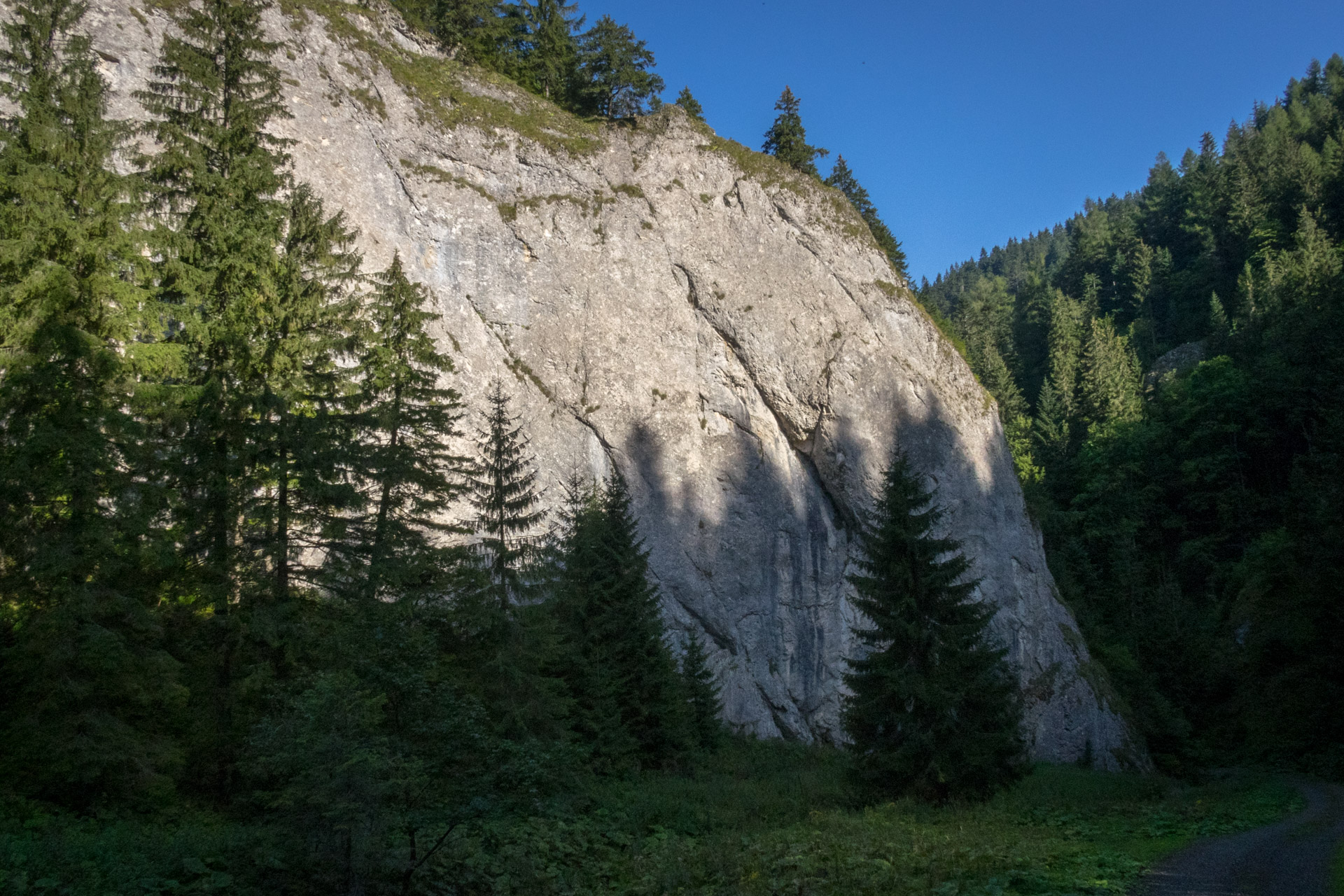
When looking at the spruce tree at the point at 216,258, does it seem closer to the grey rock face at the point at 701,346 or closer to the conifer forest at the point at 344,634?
the conifer forest at the point at 344,634

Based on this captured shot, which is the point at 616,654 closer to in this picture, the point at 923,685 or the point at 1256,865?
the point at 923,685

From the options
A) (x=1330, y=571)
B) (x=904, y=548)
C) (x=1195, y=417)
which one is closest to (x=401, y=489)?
(x=904, y=548)

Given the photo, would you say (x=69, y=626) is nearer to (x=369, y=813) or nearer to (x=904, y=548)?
(x=369, y=813)

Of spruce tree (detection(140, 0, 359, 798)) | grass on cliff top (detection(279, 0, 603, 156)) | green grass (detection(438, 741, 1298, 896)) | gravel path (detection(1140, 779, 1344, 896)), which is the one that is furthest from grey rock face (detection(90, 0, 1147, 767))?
gravel path (detection(1140, 779, 1344, 896))

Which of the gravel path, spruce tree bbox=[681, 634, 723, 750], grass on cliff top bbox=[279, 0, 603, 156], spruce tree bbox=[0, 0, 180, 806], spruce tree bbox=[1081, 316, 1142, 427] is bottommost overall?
the gravel path

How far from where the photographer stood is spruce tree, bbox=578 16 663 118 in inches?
1416

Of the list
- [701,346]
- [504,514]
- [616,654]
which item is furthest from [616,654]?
[701,346]

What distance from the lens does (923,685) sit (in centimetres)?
1441

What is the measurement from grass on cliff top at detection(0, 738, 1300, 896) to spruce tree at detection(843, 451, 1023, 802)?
2.48 ft

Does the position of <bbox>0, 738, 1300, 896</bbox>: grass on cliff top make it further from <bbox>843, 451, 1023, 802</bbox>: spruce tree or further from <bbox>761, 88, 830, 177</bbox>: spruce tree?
<bbox>761, 88, 830, 177</bbox>: spruce tree

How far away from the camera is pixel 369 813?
8125mm

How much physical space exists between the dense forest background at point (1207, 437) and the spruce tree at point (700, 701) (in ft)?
54.1

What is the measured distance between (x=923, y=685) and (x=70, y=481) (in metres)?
14.3

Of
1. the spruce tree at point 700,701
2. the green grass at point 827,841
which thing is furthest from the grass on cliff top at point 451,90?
the green grass at point 827,841
